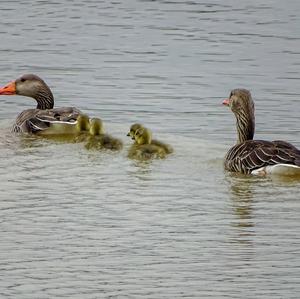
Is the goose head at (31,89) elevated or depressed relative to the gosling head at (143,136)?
elevated

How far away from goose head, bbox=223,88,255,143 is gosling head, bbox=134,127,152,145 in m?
1.04

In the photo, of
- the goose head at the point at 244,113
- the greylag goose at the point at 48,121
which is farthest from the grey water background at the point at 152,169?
the goose head at the point at 244,113

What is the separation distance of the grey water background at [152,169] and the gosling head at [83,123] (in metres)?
0.42

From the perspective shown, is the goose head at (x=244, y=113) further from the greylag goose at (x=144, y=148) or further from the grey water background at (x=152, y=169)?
the greylag goose at (x=144, y=148)

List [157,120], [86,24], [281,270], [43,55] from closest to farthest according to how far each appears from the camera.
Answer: [281,270] < [157,120] < [43,55] < [86,24]

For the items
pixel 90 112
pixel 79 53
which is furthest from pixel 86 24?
pixel 90 112

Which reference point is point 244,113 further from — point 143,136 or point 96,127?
point 96,127

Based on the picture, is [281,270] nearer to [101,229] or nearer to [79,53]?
[101,229]

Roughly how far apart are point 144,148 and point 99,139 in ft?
2.78

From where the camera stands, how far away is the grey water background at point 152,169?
1054 cm

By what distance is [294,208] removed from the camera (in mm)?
12820

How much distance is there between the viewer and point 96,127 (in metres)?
16.2

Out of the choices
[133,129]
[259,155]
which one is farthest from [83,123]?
[259,155]

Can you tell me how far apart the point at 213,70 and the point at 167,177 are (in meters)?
7.20
